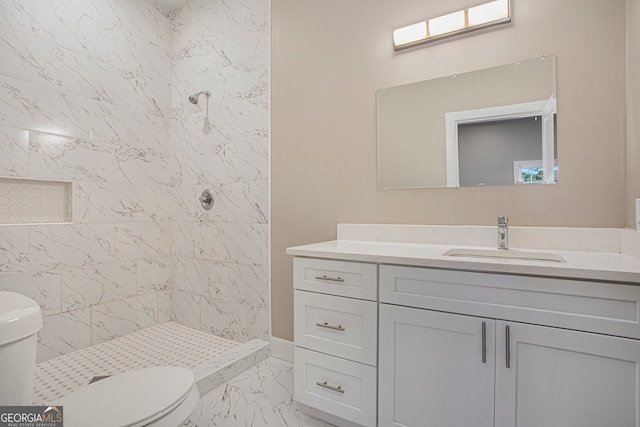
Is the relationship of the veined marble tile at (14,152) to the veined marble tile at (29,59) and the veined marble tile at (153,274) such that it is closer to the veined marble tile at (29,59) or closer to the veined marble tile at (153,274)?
the veined marble tile at (29,59)

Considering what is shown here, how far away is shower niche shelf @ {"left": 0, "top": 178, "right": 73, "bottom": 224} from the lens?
200 centimetres

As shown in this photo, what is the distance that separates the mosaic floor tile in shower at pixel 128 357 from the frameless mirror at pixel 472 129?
5.67ft

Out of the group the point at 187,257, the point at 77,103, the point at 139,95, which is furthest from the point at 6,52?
the point at 187,257

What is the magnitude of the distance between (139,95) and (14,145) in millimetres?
959

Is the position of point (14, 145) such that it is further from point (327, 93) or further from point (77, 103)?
point (327, 93)

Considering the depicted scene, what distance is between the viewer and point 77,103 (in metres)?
2.29

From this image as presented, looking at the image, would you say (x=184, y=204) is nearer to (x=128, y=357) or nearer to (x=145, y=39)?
(x=128, y=357)

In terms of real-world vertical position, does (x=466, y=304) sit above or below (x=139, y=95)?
below

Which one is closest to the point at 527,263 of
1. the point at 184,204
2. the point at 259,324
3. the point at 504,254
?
the point at 504,254

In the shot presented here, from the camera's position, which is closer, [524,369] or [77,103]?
[524,369]

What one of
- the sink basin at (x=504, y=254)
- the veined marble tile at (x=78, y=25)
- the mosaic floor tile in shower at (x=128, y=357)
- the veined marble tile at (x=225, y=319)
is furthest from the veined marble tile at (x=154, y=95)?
the sink basin at (x=504, y=254)

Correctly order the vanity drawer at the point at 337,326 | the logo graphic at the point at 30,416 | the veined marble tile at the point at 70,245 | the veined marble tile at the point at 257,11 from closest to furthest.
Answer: the logo graphic at the point at 30,416 → the vanity drawer at the point at 337,326 → the veined marble tile at the point at 70,245 → the veined marble tile at the point at 257,11

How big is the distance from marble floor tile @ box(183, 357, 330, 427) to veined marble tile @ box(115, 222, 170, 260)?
4.42 feet

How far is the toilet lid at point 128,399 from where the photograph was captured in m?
1.03
